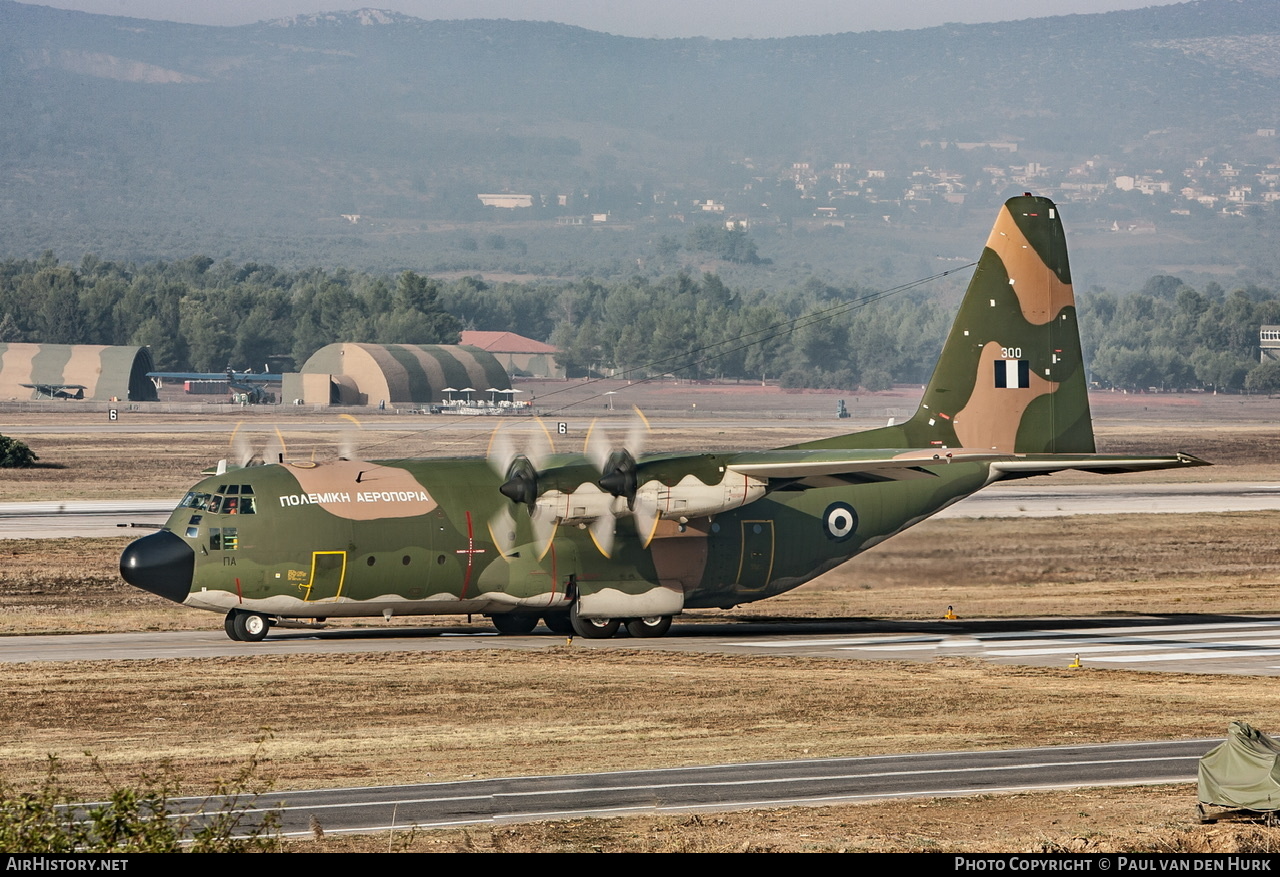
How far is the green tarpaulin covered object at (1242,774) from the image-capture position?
16.0 m

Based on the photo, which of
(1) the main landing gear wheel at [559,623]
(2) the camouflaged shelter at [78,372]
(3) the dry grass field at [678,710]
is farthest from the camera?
(2) the camouflaged shelter at [78,372]

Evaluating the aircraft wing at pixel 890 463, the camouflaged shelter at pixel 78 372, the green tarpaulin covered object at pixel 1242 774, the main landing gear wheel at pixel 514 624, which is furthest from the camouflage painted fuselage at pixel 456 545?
the camouflaged shelter at pixel 78 372

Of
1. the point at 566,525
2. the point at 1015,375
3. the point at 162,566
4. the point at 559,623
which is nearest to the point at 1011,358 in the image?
the point at 1015,375

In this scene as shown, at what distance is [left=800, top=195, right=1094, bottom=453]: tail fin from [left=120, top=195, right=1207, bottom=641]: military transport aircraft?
0.09 m

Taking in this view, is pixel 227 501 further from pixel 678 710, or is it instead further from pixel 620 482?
pixel 678 710

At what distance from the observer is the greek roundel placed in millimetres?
35438

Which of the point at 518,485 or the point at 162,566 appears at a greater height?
the point at 518,485

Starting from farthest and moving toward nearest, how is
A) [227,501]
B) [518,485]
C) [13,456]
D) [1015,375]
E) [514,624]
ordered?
[13,456] < [1015,375] < [514,624] < [518,485] < [227,501]

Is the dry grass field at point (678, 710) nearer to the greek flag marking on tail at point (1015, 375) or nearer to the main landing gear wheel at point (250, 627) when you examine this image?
the main landing gear wheel at point (250, 627)

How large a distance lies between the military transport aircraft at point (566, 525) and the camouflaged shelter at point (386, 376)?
373 ft

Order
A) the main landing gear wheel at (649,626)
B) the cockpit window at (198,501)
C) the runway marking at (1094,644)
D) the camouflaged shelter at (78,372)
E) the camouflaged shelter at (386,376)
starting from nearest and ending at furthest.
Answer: the runway marking at (1094,644)
the cockpit window at (198,501)
the main landing gear wheel at (649,626)
the camouflaged shelter at (386,376)
the camouflaged shelter at (78,372)

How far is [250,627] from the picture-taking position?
106ft

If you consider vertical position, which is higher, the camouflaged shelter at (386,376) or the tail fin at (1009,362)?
the tail fin at (1009,362)

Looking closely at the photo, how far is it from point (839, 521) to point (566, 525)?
21.8 ft
